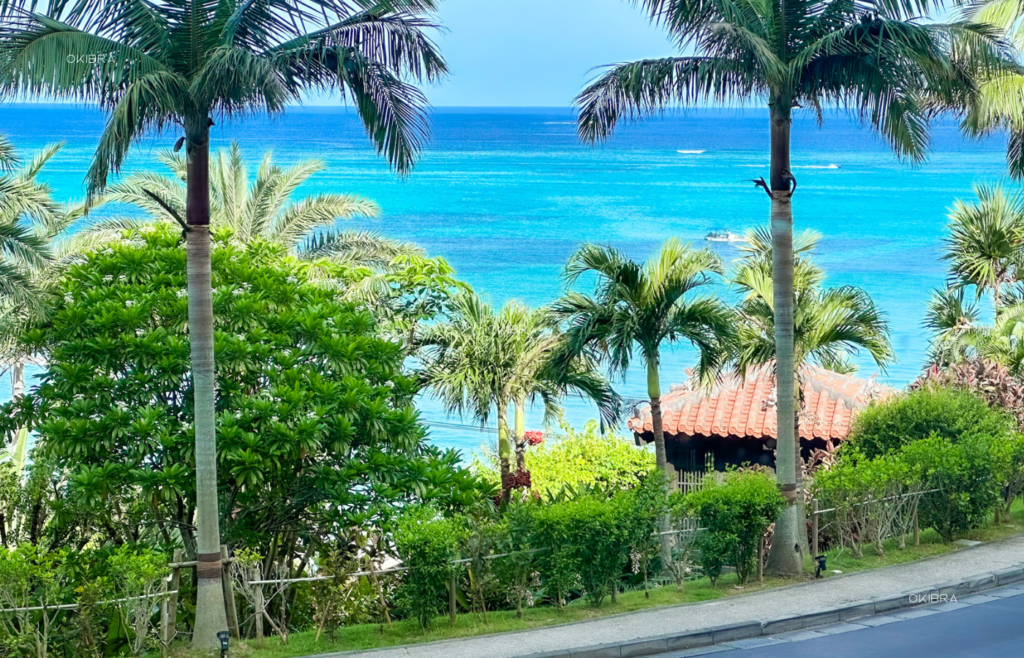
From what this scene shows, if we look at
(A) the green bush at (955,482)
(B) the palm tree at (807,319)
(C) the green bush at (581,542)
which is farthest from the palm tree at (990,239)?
(C) the green bush at (581,542)

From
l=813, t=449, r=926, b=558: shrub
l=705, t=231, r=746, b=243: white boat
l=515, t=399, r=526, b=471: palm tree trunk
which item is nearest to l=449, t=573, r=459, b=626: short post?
l=813, t=449, r=926, b=558: shrub

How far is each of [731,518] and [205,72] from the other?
7.05 metres

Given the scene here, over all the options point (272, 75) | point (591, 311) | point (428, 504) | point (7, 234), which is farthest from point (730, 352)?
point (7, 234)

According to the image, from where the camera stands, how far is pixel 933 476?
47.6ft

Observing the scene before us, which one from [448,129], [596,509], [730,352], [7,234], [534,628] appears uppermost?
[448,129]

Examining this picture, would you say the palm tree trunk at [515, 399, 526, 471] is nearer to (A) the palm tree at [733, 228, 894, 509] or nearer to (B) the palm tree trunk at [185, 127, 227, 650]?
(A) the palm tree at [733, 228, 894, 509]

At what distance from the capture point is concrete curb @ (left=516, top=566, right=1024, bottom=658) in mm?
11172

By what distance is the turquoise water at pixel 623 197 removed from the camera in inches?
3041

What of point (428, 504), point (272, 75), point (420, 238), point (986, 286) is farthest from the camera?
point (420, 238)

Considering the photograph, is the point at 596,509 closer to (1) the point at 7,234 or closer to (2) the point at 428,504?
(2) the point at 428,504

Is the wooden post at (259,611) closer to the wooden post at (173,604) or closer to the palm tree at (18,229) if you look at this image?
the wooden post at (173,604)

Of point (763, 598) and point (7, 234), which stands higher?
point (7, 234)

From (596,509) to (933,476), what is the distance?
15.9ft

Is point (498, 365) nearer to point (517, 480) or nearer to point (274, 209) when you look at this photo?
point (517, 480)
